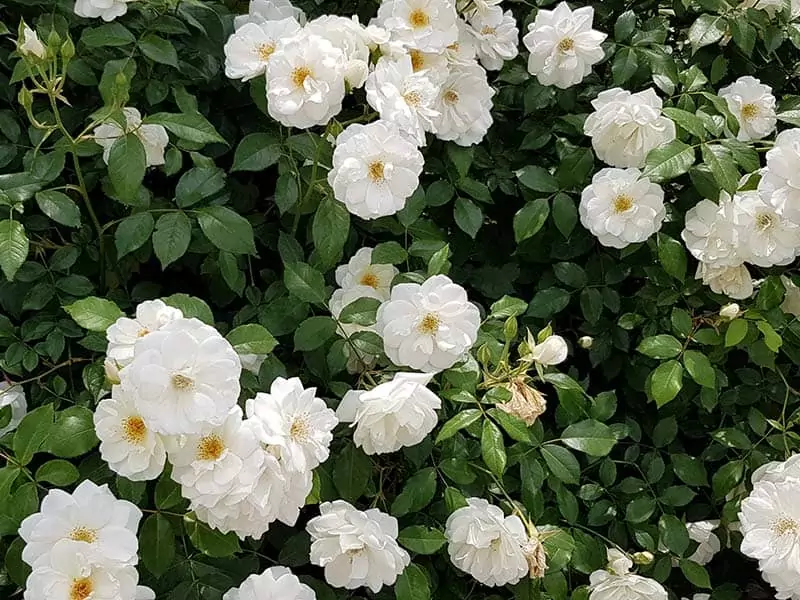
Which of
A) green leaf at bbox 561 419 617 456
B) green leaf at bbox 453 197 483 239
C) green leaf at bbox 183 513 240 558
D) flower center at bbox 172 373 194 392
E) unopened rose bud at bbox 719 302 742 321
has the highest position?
flower center at bbox 172 373 194 392

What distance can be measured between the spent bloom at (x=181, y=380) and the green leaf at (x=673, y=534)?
0.86 meters

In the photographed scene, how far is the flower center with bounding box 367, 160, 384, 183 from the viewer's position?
1.41 m

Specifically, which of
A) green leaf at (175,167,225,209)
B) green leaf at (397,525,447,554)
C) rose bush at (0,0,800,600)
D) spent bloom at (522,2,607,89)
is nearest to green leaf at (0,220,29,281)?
rose bush at (0,0,800,600)

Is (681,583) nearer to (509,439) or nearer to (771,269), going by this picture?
(509,439)

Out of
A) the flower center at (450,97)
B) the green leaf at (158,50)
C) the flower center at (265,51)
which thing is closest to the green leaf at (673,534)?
the flower center at (450,97)

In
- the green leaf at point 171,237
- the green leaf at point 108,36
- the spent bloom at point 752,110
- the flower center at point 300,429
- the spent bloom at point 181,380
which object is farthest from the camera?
the spent bloom at point 752,110

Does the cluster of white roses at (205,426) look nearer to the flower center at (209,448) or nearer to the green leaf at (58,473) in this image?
the flower center at (209,448)

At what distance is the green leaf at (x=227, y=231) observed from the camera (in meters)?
1.42

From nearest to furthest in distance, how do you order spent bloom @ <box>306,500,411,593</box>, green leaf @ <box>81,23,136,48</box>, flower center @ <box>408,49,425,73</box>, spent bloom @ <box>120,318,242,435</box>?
spent bloom @ <box>120,318,242,435</box> < spent bloom @ <box>306,500,411,593</box> < green leaf @ <box>81,23,136,48</box> < flower center @ <box>408,49,425,73</box>

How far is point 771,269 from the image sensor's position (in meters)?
1.73

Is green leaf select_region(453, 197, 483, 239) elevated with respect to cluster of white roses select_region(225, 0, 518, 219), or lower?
lower

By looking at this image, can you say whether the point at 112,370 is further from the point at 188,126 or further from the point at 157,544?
the point at 188,126

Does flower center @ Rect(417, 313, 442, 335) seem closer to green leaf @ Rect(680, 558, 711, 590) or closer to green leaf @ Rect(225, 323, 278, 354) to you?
green leaf @ Rect(225, 323, 278, 354)

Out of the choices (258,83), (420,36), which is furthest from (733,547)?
(258,83)
